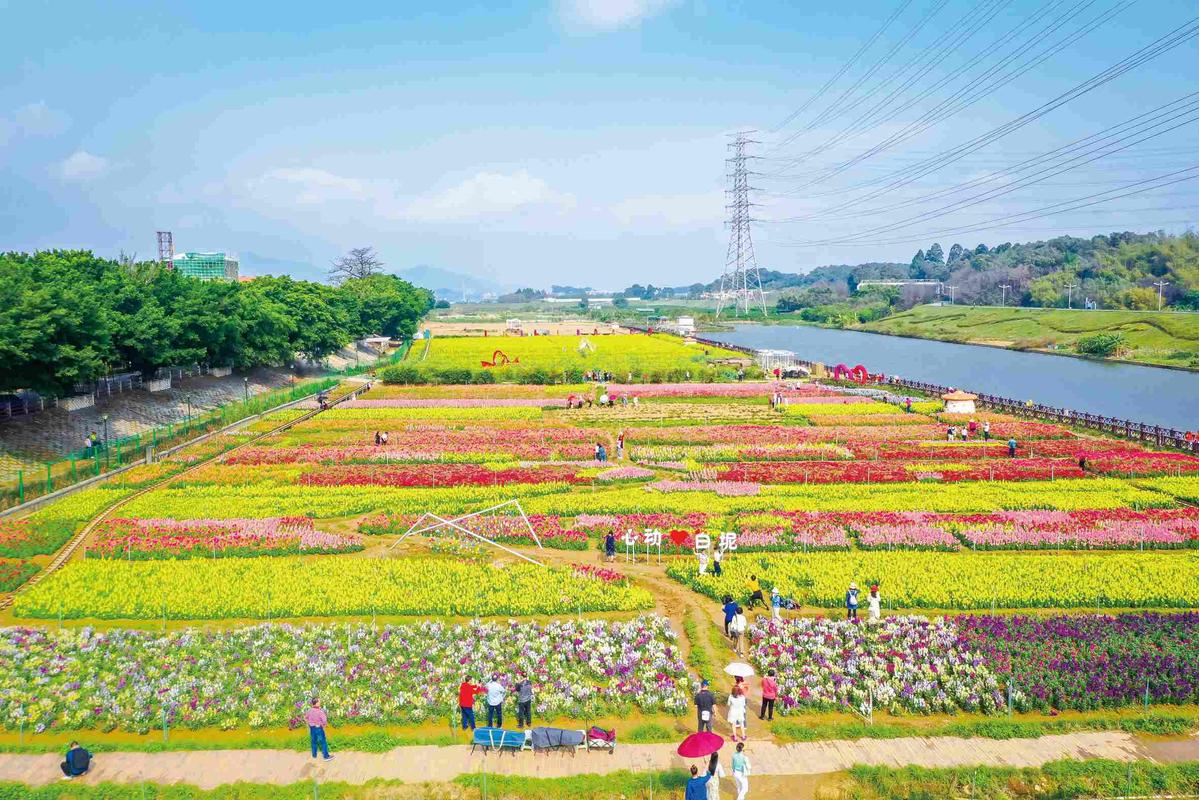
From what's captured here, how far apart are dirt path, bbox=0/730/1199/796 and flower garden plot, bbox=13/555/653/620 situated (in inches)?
253

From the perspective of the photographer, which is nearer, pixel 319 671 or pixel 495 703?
pixel 495 703

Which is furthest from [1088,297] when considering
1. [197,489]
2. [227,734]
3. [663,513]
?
[227,734]

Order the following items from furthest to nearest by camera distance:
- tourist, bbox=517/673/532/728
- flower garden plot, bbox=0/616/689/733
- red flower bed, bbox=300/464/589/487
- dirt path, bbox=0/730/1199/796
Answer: red flower bed, bbox=300/464/589/487 → flower garden plot, bbox=0/616/689/733 → tourist, bbox=517/673/532/728 → dirt path, bbox=0/730/1199/796

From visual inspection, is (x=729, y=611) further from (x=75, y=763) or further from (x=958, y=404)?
(x=958, y=404)

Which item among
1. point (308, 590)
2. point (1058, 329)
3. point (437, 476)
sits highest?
point (1058, 329)

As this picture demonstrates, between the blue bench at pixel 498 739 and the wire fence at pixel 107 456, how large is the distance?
25.2 metres

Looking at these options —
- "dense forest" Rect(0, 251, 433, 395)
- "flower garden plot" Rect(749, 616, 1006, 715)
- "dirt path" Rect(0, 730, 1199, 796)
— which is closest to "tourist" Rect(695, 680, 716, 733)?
"dirt path" Rect(0, 730, 1199, 796)

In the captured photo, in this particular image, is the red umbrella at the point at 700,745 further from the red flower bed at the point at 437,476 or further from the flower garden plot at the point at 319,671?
the red flower bed at the point at 437,476

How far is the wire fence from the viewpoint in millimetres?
32500

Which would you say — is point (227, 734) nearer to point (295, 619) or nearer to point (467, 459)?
point (295, 619)

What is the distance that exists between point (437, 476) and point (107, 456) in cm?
1554

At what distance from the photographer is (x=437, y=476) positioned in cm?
3597

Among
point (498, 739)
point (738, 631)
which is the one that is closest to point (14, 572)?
point (498, 739)

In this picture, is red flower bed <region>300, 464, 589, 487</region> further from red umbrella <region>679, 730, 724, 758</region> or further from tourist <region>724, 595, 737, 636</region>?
red umbrella <region>679, 730, 724, 758</region>
